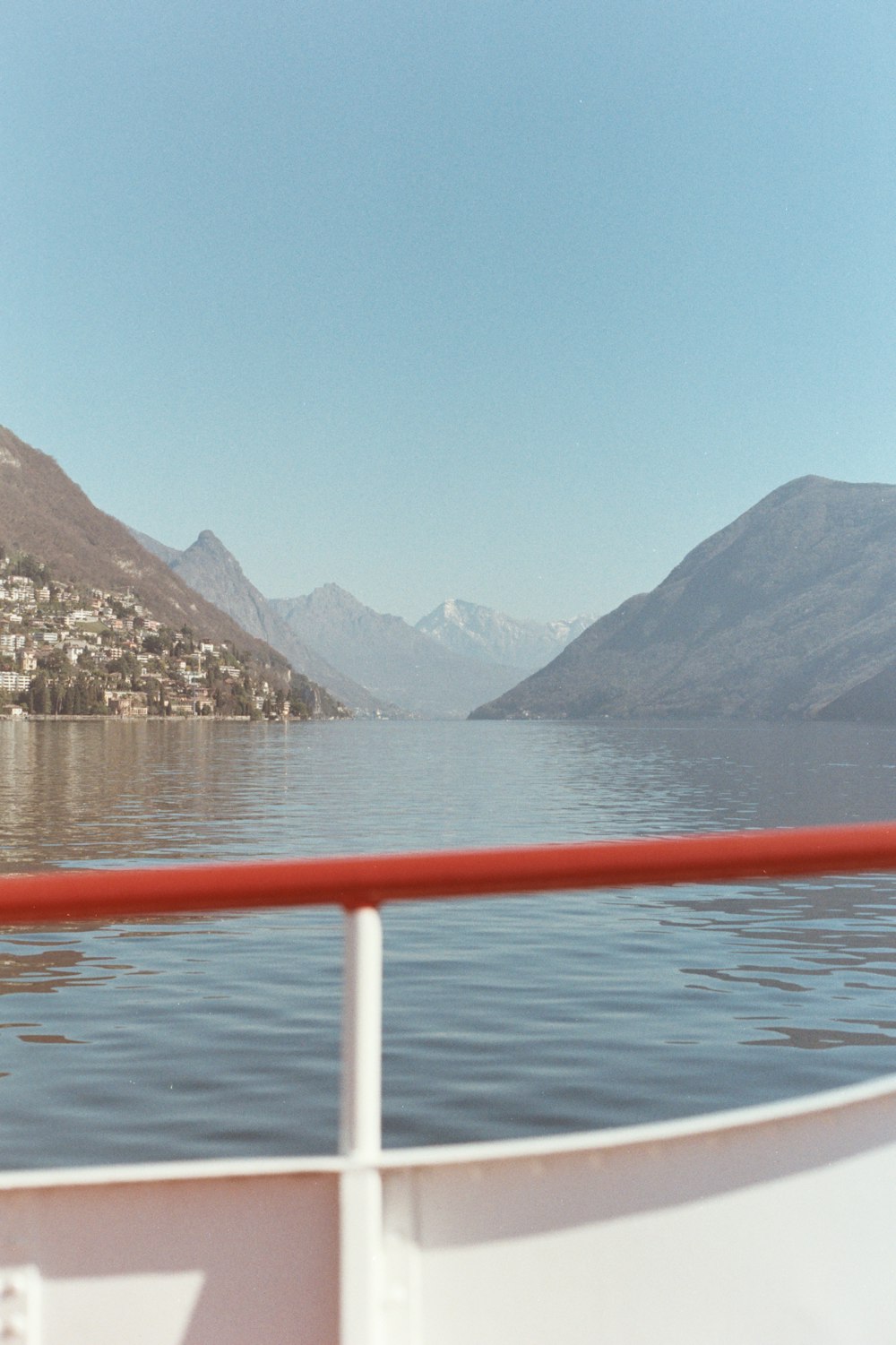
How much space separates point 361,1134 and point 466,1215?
192 millimetres

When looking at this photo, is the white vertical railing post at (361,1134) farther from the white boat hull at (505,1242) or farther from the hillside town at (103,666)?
the hillside town at (103,666)

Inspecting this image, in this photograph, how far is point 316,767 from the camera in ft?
227

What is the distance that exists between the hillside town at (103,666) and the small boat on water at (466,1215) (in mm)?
157996

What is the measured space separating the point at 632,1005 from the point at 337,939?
12.8 ft

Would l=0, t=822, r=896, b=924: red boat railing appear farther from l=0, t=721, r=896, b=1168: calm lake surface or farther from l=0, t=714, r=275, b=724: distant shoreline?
l=0, t=714, r=275, b=724: distant shoreline

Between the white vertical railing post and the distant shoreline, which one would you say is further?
the distant shoreline

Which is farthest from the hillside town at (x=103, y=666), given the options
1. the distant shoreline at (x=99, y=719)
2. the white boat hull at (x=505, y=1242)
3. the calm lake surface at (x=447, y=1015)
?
the white boat hull at (x=505, y=1242)

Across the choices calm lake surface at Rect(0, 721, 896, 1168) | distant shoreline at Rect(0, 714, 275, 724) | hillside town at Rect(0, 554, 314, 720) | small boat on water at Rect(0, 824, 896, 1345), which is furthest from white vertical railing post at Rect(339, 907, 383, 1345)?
hillside town at Rect(0, 554, 314, 720)

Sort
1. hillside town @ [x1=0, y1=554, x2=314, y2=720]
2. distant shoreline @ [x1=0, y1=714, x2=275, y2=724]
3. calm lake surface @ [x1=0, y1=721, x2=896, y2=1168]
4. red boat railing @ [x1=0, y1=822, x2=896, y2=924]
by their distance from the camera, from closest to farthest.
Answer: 1. red boat railing @ [x1=0, y1=822, x2=896, y2=924]
2. calm lake surface @ [x1=0, y1=721, x2=896, y2=1168]
3. distant shoreline @ [x1=0, y1=714, x2=275, y2=724]
4. hillside town @ [x1=0, y1=554, x2=314, y2=720]

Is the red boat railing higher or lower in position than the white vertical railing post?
higher

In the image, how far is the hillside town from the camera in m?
156

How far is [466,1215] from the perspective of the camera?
5.86 feet

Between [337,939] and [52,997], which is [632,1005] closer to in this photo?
[337,939]

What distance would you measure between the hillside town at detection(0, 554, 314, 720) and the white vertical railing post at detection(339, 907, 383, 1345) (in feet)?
519
